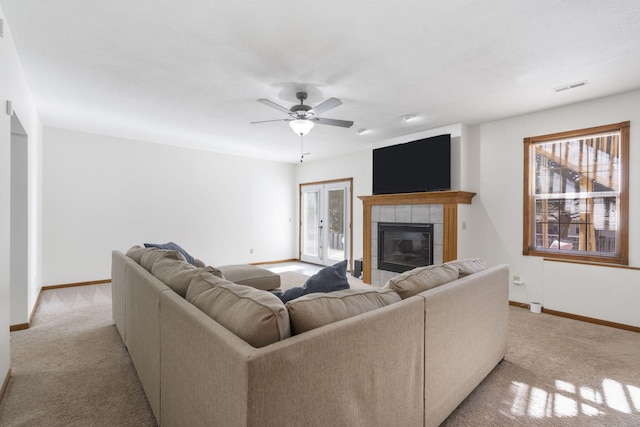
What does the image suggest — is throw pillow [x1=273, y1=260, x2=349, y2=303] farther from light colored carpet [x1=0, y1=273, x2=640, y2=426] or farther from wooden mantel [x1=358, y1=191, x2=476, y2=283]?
wooden mantel [x1=358, y1=191, x2=476, y2=283]

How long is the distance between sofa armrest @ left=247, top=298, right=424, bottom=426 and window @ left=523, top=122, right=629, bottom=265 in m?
3.38

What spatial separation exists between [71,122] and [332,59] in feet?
13.6

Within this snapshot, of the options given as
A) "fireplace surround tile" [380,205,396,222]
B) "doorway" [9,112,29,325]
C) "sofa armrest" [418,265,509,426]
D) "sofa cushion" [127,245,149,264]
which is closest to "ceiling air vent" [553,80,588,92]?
"sofa armrest" [418,265,509,426]

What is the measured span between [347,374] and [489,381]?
1.66m

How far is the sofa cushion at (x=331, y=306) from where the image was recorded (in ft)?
3.72

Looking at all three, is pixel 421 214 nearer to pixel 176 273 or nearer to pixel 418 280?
pixel 418 280

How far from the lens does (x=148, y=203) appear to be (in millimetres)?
5531

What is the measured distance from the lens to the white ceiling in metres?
1.99

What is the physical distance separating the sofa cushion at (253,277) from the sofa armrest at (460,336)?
7.61 feet

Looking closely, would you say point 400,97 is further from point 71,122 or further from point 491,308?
point 71,122

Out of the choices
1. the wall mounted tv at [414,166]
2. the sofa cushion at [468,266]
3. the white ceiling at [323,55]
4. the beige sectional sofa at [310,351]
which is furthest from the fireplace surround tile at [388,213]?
the beige sectional sofa at [310,351]

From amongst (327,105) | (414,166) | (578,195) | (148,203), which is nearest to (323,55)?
(327,105)

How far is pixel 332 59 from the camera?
101 inches

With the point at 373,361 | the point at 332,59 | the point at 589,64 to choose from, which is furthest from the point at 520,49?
the point at 373,361
